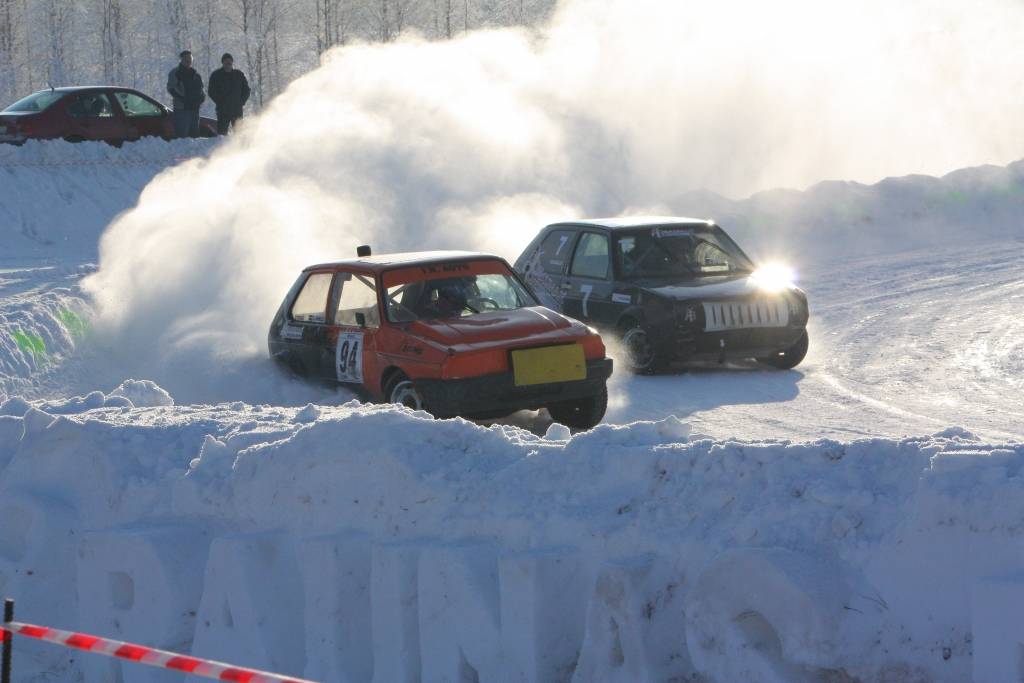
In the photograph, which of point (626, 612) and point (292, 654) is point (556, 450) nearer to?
point (626, 612)

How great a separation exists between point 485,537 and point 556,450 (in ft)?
1.50

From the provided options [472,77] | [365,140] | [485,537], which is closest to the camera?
[485,537]

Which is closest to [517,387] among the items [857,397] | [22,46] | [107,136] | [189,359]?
[857,397]

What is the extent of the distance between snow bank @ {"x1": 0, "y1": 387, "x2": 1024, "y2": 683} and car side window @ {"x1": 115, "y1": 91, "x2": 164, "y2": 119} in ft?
60.4

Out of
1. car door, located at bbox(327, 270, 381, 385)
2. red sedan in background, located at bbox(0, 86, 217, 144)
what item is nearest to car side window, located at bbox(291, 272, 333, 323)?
car door, located at bbox(327, 270, 381, 385)

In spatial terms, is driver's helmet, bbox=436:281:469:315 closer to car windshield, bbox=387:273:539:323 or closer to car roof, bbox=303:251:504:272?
car windshield, bbox=387:273:539:323

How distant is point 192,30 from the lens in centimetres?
6144

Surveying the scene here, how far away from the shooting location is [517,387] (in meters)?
9.25

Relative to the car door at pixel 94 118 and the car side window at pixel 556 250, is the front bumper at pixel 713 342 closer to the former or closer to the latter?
the car side window at pixel 556 250

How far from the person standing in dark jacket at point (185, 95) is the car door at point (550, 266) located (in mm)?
13147

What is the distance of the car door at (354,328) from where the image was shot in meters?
9.93

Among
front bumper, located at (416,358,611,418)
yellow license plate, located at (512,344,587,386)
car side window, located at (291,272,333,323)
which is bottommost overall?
front bumper, located at (416,358,611,418)

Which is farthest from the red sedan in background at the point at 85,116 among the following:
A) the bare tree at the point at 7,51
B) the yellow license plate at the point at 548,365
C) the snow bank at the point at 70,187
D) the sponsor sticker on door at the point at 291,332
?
the bare tree at the point at 7,51

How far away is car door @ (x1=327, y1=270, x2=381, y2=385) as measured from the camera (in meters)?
9.93
